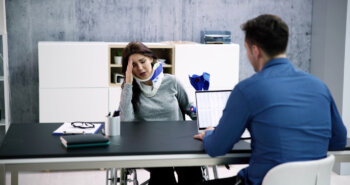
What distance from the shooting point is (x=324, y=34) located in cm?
498

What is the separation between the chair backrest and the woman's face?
152 centimetres

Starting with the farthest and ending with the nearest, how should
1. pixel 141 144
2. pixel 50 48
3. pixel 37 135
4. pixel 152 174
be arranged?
pixel 50 48
pixel 152 174
pixel 37 135
pixel 141 144

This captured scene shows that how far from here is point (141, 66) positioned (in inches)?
124

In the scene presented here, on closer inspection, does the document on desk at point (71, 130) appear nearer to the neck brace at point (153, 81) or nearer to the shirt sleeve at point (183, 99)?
the neck brace at point (153, 81)

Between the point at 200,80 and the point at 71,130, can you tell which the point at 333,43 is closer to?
the point at 200,80

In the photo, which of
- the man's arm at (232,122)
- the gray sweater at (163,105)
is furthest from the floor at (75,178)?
the man's arm at (232,122)

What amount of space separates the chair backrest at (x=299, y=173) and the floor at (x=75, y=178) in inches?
99.5

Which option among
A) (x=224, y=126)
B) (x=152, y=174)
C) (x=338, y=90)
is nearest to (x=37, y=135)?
(x=152, y=174)

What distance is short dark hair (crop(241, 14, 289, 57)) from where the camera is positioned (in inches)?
74.9

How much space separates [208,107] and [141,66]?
771 millimetres

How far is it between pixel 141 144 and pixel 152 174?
0.81 meters

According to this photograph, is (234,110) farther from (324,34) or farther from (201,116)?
(324,34)

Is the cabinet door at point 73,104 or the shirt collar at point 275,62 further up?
the shirt collar at point 275,62

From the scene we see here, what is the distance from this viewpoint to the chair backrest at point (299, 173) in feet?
5.99
